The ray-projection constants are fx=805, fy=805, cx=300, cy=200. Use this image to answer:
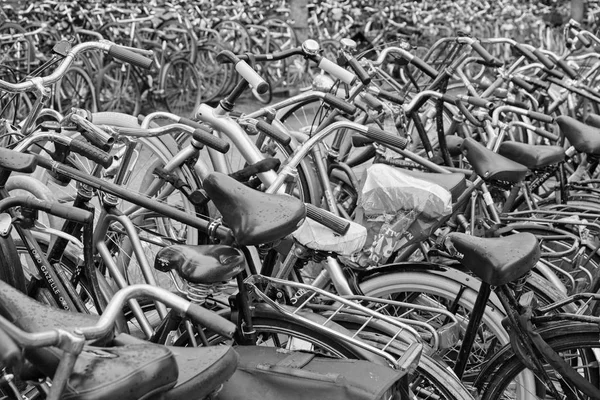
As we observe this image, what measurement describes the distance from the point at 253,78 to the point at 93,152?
1202 mm

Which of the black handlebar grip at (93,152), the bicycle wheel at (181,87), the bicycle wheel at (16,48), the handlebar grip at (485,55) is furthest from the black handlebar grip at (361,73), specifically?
the bicycle wheel at (181,87)

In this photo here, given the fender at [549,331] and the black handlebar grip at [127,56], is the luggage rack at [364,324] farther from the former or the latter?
the black handlebar grip at [127,56]

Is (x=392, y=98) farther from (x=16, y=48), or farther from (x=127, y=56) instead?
(x=16, y=48)

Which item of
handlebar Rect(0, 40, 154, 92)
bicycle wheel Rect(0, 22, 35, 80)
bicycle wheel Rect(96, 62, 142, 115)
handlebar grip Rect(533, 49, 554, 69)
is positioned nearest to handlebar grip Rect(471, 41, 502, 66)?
handlebar grip Rect(533, 49, 554, 69)

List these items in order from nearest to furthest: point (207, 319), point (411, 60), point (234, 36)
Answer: point (207, 319) → point (411, 60) → point (234, 36)

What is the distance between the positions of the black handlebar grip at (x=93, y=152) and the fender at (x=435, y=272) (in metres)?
1.16

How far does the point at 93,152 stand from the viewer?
2.84 meters

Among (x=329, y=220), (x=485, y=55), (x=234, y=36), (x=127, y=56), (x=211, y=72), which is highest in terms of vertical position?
(x=127, y=56)

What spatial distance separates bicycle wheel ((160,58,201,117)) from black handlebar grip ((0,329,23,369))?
8.10 m

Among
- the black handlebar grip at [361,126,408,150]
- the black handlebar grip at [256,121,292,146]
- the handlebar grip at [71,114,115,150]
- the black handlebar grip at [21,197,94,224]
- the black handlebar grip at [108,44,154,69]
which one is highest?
the black handlebar grip at [108,44,154,69]

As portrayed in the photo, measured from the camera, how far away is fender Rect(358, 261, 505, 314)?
3.22 m

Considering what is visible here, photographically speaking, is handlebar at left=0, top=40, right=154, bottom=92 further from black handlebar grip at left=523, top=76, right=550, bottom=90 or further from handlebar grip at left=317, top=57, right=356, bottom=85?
black handlebar grip at left=523, top=76, right=550, bottom=90

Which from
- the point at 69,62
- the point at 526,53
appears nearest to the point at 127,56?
the point at 69,62

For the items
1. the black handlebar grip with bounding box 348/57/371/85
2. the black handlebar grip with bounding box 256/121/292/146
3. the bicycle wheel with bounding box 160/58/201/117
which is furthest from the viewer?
the bicycle wheel with bounding box 160/58/201/117
